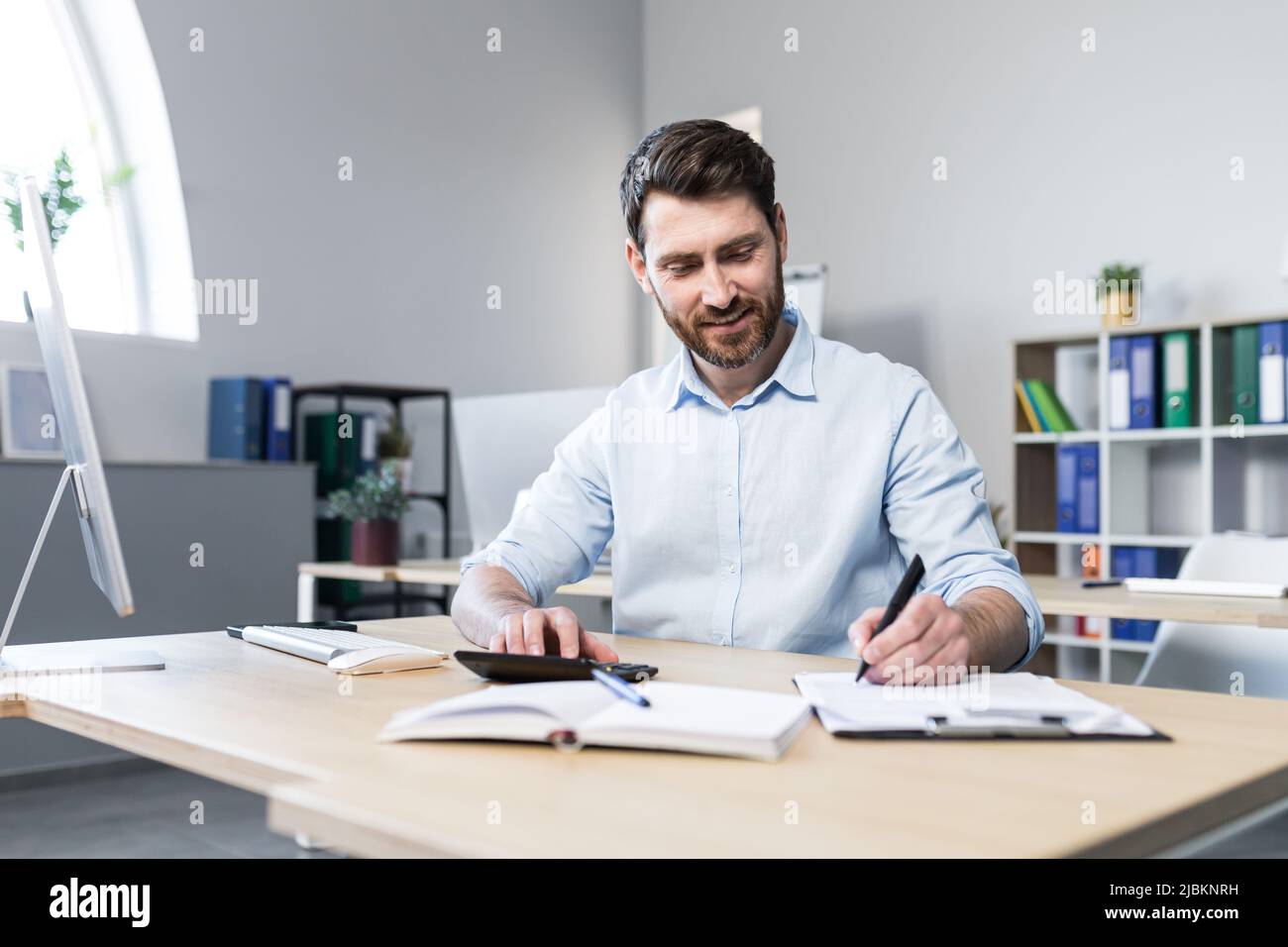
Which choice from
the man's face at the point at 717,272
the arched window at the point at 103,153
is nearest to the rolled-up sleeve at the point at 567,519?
the man's face at the point at 717,272

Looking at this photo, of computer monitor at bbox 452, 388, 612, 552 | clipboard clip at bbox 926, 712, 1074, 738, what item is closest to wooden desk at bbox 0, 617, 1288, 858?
clipboard clip at bbox 926, 712, 1074, 738

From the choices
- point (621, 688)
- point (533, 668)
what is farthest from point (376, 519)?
point (621, 688)

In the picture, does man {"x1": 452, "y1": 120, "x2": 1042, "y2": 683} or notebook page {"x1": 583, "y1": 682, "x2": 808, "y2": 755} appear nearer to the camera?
notebook page {"x1": 583, "y1": 682, "x2": 808, "y2": 755}

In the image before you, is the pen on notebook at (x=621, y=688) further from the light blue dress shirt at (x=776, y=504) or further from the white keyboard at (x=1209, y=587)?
the white keyboard at (x=1209, y=587)

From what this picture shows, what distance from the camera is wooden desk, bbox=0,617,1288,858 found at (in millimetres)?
701

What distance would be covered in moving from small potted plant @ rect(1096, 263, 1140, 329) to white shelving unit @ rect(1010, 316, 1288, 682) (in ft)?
0.29

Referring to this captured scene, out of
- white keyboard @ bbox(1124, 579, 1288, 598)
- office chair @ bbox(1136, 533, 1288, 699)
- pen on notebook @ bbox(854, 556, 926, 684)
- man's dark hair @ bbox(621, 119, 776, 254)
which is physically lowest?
office chair @ bbox(1136, 533, 1288, 699)

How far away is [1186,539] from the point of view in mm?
3973

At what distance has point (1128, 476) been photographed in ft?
14.0

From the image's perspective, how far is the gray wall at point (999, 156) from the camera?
165 inches

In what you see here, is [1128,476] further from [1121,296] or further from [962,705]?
[962,705]

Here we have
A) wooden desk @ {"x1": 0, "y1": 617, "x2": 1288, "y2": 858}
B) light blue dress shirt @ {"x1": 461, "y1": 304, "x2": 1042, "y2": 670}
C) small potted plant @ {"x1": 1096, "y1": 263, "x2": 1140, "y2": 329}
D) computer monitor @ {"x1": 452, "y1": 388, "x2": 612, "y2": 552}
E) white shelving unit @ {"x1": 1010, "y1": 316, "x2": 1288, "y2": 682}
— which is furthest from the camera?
small potted plant @ {"x1": 1096, "y1": 263, "x2": 1140, "y2": 329}

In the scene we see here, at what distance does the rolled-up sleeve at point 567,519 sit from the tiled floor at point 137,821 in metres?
1.29

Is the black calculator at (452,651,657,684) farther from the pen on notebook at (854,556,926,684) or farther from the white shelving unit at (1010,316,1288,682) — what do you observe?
the white shelving unit at (1010,316,1288,682)
